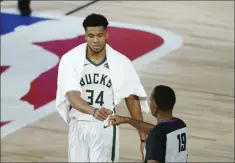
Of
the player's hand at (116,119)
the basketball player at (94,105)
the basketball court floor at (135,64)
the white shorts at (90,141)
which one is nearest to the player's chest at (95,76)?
the basketball player at (94,105)

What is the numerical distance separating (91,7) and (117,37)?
2.18 metres

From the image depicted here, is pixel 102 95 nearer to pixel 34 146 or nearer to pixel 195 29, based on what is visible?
pixel 34 146

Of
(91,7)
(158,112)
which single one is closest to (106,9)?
(91,7)

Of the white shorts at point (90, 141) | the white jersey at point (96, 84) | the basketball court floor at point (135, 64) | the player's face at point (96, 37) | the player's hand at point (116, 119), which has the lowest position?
the basketball court floor at point (135, 64)

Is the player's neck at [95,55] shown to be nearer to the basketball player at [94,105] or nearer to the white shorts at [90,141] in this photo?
the basketball player at [94,105]

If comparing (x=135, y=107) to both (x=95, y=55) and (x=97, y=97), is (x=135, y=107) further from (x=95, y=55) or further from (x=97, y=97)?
(x=95, y=55)

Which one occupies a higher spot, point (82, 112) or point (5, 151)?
point (82, 112)

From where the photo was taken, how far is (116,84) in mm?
6801

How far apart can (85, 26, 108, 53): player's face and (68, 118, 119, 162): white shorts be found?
728mm

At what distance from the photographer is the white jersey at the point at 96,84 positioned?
22.4 ft

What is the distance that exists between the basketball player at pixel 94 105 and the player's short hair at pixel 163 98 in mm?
562

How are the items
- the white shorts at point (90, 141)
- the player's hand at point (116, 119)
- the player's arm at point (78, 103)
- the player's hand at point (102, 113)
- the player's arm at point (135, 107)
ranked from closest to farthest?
the player's hand at point (116, 119)
the player's hand at point (102, 113)
the player's arm at point (78, 103)
the player's arm at point (135, 107)
the white shorts at point (90, 141)

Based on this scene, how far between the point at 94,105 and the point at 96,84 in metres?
Result: 0.16

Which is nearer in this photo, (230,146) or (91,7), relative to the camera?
(230,146)
